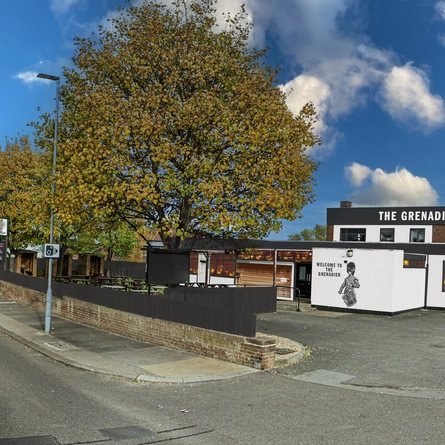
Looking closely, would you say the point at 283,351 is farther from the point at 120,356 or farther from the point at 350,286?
the point at 350,286

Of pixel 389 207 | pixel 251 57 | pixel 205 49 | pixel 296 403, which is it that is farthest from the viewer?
pixel 389 207

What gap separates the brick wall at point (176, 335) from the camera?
1189cm

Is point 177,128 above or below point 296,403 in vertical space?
above

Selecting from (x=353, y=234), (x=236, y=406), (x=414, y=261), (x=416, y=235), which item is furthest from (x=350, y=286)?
(x=353, y=234)

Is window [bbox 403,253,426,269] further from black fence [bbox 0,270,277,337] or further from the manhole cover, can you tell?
the manhole cover

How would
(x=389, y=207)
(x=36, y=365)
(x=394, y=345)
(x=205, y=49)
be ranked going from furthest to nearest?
(x=389, y=207)
(x=205, y=49)
(x=394, y=345)
(x=36, y=365)

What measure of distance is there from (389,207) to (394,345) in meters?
29.5

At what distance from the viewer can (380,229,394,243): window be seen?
42.8 meters

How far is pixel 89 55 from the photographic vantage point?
1853cm

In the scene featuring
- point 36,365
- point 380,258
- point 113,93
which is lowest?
point 36,365

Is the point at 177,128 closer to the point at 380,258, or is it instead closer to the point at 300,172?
the point at 300,172

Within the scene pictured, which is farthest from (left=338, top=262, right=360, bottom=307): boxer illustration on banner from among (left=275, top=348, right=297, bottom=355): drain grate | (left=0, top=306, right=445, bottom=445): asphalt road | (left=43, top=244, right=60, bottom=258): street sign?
(left=43, top=244, right=60, bottom=258): street sign

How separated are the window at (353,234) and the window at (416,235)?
3.93 m

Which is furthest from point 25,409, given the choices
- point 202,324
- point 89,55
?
point 89,55
